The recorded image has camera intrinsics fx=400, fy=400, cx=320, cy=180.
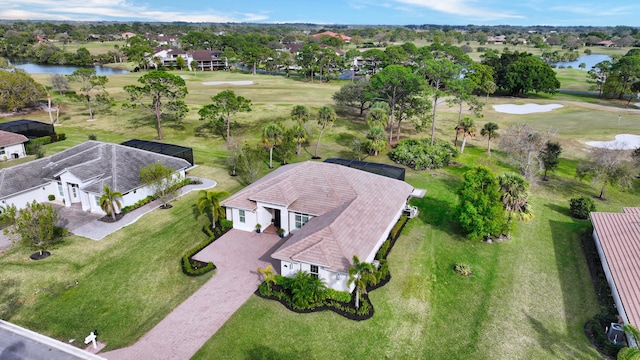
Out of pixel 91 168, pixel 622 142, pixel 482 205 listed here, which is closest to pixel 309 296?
pixel 482 205

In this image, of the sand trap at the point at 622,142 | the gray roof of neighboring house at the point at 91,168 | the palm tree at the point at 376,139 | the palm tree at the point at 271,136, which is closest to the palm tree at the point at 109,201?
the gray roof of neighboring house at the point at 91,168

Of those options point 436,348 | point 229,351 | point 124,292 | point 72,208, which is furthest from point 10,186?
point 436,348

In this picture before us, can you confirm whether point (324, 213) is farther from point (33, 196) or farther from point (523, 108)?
point (523, 108)

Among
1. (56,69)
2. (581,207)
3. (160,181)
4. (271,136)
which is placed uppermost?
(56,69)

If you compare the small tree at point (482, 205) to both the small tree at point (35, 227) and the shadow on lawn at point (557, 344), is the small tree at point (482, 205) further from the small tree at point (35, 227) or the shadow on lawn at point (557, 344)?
the small tree at point (35, 227)

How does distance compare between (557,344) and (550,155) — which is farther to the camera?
(550,155)

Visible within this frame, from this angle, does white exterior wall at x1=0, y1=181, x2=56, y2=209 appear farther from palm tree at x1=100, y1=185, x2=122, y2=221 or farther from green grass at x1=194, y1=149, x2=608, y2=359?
green grass at x1=194, y1=149, x2=608, y2=359
